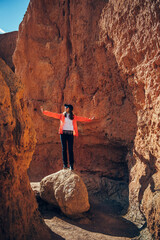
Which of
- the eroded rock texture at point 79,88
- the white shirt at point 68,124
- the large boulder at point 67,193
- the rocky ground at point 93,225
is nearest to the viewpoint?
the rocky ground at point 93,225

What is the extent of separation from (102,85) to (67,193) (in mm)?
2753

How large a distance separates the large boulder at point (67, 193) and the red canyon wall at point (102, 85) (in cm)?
102

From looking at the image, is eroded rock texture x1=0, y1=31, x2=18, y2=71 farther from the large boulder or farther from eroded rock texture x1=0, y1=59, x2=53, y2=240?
eroded rock texture x1=0, y1=59, x2=53, y2=240

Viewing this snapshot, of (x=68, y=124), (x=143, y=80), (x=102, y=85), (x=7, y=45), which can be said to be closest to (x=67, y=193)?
(x=68, y=124)

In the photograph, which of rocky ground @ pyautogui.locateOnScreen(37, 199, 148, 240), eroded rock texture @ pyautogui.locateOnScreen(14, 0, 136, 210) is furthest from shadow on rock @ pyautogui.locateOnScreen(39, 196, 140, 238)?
eroded rock texture @ pyautogui.locateOnScreen(14, 0, 136, 210)

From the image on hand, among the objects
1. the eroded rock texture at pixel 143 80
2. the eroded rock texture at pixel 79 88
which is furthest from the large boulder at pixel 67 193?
the eroded rock texture at pixel 79 88

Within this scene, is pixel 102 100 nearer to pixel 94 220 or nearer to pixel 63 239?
pixel 94 220

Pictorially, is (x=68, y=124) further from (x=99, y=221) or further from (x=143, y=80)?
(x=99, y=221)

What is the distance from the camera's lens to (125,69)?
4328mm

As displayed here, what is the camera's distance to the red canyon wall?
11.8 ft

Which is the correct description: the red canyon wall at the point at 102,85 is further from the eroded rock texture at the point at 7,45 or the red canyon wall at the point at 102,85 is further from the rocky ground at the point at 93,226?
the eroded rock texture at the point at 7,45

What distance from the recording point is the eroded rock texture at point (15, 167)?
2.21 meters

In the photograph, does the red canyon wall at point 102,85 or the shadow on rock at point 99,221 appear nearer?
the shadow on rock at point 99,221

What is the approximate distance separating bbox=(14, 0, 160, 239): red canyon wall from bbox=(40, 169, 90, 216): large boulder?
1.02 metres
